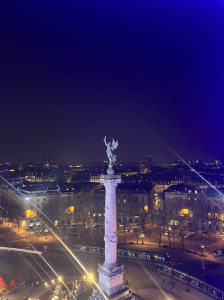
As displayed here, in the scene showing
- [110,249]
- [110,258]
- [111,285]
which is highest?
[110,249]

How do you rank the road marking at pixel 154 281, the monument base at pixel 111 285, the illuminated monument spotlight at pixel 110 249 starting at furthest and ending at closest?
the road marking at pixel 154 281 < the illuminated monument spotlight at pixel 110 249 < the monument base at pixel 111 285

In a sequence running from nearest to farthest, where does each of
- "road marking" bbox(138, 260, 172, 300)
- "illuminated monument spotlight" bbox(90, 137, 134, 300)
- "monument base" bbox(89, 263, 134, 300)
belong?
"monument base" bbox(89, 263, 134, 300) < "illuminated monument spotlight" bbox(90, 137, 134, 300) < "road marking" bbox(138, 260, 172, 300)

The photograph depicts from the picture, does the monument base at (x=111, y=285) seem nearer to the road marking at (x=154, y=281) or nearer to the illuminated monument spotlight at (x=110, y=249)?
the illuminated monument spotlight at (x=110, y=249)

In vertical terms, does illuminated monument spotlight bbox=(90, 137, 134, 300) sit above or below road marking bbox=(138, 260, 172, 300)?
above

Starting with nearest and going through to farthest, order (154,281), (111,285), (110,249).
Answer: (111,285)
(110,249)
(154,281)

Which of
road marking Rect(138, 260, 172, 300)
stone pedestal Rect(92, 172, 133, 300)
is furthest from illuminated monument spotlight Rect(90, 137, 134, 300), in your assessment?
road marking Rect(138, 260, 172, 300)

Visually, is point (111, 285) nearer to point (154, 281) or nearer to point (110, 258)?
point (110, 258)

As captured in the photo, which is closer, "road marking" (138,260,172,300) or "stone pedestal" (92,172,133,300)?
"stone pedestal" (92,172,133,300)

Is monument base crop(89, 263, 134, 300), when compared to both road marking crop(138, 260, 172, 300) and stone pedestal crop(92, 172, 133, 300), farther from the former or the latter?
road marking crop(138, 260, 172, 300)

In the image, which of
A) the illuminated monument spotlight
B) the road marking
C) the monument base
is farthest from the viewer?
the road marking

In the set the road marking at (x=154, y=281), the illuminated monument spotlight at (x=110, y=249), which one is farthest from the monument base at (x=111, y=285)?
the road marking at (x=154, y=281)

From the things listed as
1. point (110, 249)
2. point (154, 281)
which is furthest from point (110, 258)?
point (154, 281)
